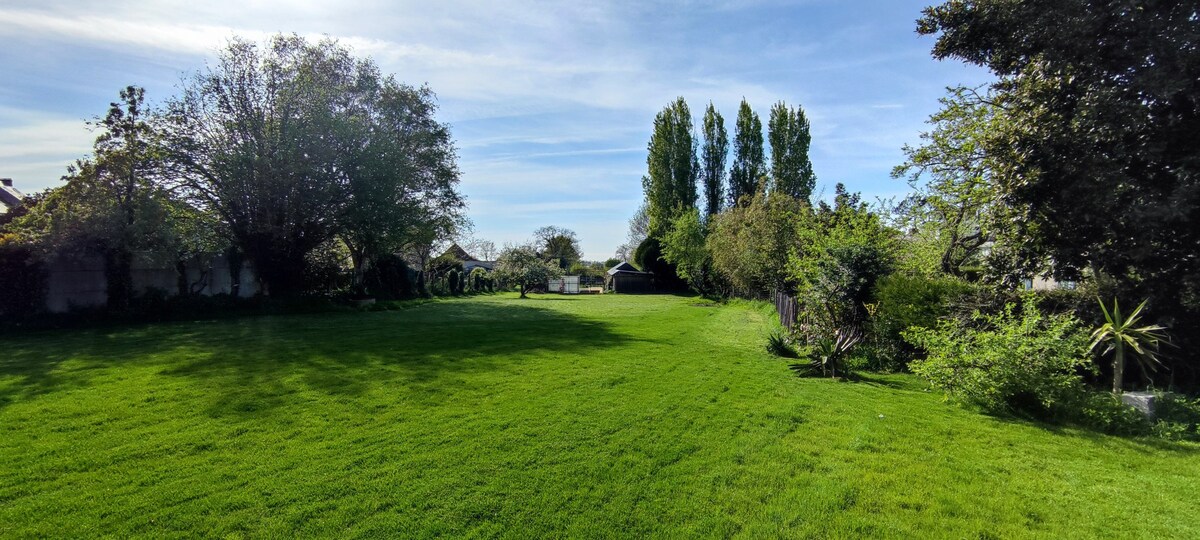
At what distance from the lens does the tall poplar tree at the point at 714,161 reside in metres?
46.8

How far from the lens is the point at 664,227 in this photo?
4628 centimetres

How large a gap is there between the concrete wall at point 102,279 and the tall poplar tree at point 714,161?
121ft

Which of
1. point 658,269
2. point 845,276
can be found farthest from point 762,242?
point 658,269

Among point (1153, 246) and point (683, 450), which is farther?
point (1153, 246)

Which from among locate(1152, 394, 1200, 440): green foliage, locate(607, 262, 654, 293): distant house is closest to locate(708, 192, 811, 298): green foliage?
locate(1152, 394, 1200, 440): green foliage

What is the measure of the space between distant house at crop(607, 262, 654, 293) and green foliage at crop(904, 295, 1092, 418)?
3988cm

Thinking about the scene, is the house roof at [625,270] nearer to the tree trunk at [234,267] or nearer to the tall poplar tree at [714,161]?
the tall poplar tree at [714,161]

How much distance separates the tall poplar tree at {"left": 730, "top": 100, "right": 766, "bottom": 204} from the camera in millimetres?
45469

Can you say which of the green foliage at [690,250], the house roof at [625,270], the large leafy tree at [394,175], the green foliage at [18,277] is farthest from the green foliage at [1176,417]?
the house roof at [625,270]

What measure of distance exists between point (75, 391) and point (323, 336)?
18.5 ft

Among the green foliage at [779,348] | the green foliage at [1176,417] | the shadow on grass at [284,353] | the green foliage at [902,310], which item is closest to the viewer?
the green foliage at [1176,417]

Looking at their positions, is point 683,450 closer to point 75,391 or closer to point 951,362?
point 951,362

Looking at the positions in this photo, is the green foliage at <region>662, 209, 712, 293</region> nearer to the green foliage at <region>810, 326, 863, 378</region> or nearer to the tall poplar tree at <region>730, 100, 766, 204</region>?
the tall poplar tree at <region>730, 100, 766, 204</region>

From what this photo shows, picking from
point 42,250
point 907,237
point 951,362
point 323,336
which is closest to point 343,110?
point 42,250
